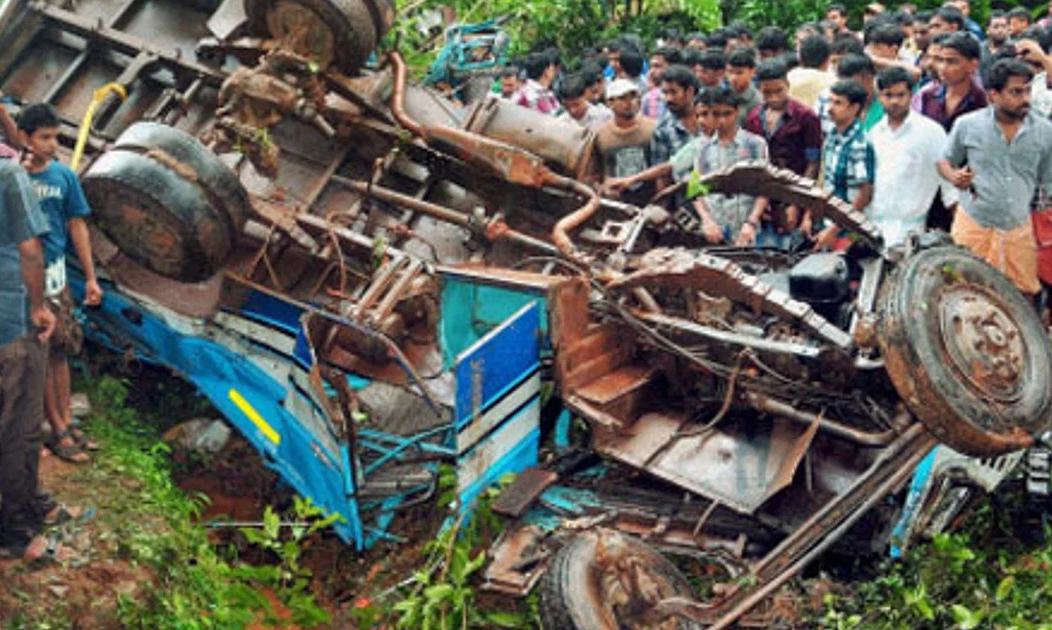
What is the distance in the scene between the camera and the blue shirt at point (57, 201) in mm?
6043

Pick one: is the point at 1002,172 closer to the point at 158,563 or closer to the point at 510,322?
the point at 510,322

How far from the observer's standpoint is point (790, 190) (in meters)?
6.11

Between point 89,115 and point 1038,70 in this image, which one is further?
point 1038,70

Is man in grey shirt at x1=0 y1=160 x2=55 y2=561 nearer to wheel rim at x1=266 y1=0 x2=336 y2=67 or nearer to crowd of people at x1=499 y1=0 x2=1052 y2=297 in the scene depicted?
wheel rim at x1=266 y1=0 x2=336 y2=67

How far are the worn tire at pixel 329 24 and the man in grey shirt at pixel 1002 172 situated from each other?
10.4ft

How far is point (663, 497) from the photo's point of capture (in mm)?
5711

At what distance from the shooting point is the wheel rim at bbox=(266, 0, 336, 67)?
7.23m

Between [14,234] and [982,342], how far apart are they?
3783 millimetres

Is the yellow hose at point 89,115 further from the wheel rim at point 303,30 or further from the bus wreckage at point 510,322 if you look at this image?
the wheel rim at point 303,30

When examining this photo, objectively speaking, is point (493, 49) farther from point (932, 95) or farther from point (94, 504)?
point (94, 504)

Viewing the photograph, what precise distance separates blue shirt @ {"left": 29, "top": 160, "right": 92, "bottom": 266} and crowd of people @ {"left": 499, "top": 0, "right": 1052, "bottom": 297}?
2.90 meters

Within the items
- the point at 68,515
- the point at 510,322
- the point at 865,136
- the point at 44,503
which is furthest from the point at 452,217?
the point at 44,503

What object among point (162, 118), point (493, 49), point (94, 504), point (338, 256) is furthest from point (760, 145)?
point (493, 49)

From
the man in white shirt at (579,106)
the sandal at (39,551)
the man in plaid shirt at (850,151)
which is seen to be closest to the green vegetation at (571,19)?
the man in white shirt at (579,106)
